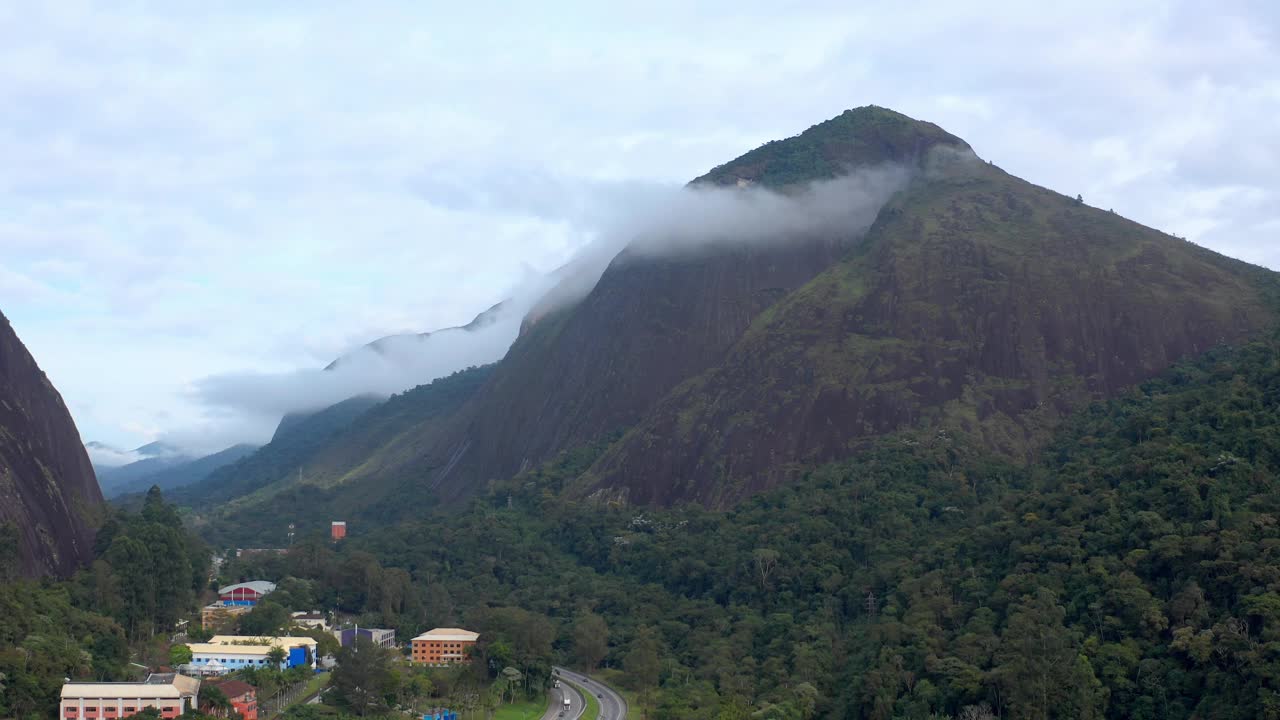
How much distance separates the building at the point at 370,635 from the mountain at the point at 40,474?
13632 millimetres

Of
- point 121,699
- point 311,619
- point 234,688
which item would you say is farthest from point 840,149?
point 121,699

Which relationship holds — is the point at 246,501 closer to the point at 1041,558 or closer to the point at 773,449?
the point at 773,449

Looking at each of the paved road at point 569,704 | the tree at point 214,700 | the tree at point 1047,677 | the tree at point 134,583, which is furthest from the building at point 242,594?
the tree at point 1047,677

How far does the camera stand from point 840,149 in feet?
381

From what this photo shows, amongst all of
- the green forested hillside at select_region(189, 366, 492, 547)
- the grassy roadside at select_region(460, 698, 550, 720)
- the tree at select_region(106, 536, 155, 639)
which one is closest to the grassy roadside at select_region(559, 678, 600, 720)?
the grassy roadside at select_region(460, 698, 550, 720)

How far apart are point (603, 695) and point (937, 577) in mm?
17308

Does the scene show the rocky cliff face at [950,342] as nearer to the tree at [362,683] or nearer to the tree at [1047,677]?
the tree at [1047,677]

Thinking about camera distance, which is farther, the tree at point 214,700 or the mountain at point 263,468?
the mountain at point 263,468

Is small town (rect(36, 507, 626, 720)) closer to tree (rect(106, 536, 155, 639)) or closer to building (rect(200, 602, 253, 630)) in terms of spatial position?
building (rect(200, 602, 253, 630))

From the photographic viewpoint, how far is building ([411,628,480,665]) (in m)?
68.5

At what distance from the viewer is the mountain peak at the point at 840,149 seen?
371ft

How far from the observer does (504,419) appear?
12100 centimetres

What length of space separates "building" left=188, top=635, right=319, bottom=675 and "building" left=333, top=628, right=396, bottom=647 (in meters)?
3.66

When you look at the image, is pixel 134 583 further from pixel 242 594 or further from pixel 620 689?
pixel 620 689
